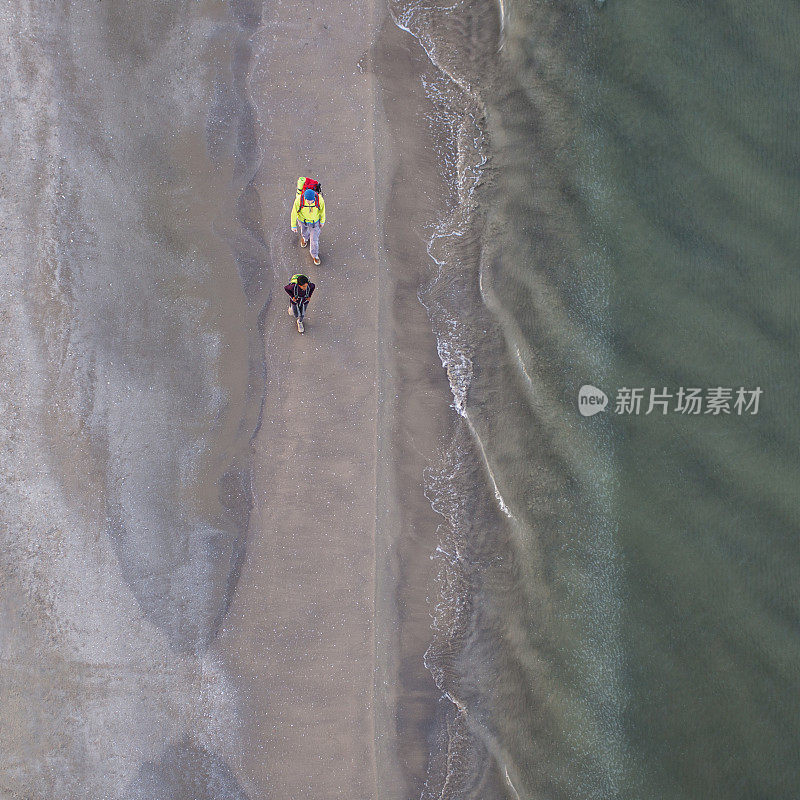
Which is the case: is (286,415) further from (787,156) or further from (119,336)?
(787,156)

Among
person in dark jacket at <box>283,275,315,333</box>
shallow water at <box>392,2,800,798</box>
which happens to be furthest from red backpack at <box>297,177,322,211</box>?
shallow water at <box>392,2,800,798</box>

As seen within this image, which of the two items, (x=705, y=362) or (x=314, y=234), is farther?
(x=314, y=234)

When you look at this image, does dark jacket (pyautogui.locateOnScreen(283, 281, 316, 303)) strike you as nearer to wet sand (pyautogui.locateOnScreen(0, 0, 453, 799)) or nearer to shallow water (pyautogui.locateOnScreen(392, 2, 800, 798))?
wet sand (pyautogui.locateOnScreen(0, 0, 453, 799))

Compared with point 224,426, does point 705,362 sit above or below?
above

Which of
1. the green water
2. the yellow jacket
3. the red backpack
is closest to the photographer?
the green water

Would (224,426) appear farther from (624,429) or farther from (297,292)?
(624,429)

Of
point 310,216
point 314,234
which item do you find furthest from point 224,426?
point 310,216

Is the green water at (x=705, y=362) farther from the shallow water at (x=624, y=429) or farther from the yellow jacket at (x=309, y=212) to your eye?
the yellow jacket at (x=309, y=212)

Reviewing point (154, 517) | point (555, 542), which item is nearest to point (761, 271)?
point (555, 542)
